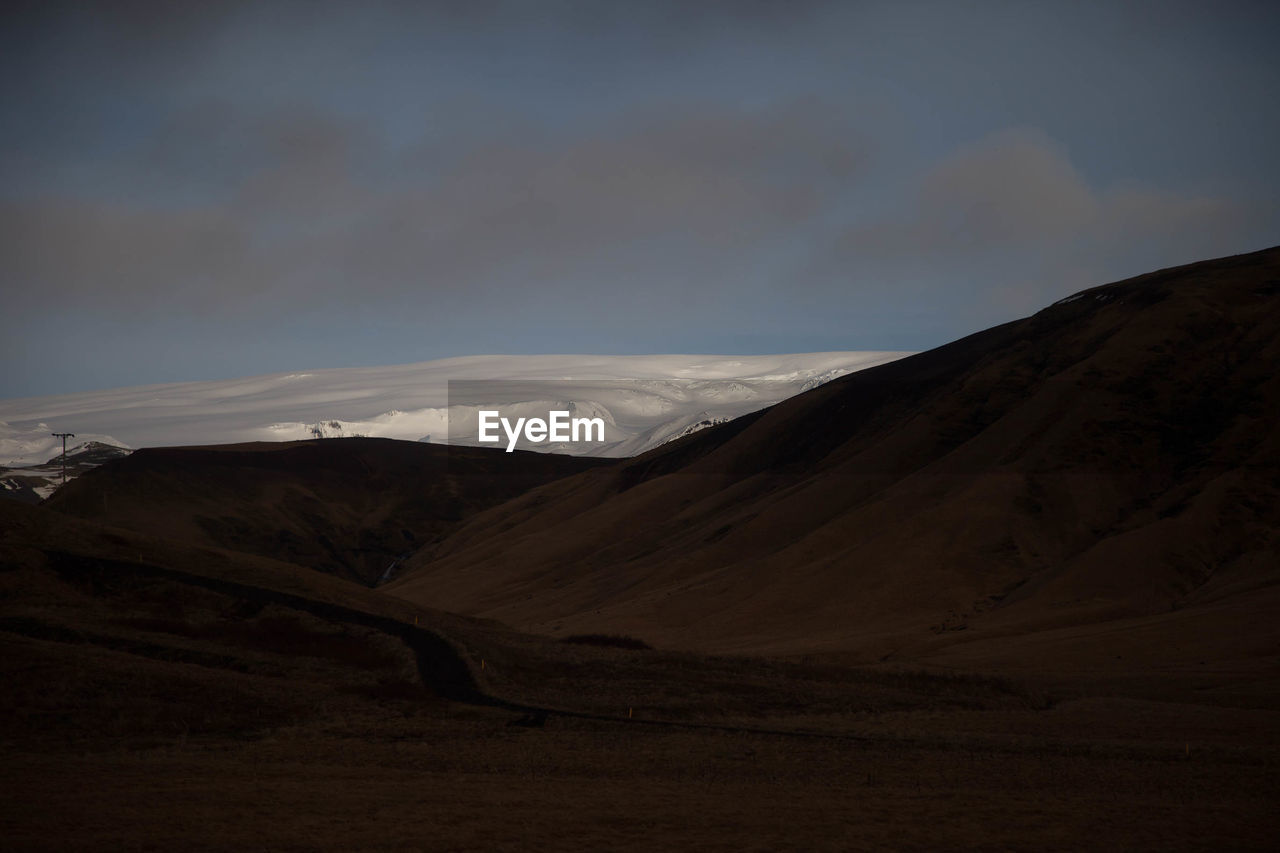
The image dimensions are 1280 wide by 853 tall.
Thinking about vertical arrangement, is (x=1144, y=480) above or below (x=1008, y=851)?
above

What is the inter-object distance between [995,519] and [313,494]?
3610 inches

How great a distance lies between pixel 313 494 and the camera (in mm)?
129875

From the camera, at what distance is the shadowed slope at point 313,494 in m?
114

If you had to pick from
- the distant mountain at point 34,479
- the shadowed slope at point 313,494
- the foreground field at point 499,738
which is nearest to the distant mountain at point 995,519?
the foreground field at point 499,738

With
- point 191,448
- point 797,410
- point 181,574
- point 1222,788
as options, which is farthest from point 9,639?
point 191,448

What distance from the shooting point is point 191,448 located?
138000mm

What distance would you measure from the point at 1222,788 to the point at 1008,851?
6.66 m

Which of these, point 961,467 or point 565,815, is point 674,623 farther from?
point 565,815

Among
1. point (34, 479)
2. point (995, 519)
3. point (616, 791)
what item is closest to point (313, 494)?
point (34, 479)

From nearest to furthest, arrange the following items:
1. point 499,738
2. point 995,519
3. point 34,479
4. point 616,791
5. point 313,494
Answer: point 616,791 < point 499,738 < point 995,519 < point 313,494 < point 34,479

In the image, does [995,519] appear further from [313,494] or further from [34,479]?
[34,479]

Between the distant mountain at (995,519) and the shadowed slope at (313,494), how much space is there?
2817 cm

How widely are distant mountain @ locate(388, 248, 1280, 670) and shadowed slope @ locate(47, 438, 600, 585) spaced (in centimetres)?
2817

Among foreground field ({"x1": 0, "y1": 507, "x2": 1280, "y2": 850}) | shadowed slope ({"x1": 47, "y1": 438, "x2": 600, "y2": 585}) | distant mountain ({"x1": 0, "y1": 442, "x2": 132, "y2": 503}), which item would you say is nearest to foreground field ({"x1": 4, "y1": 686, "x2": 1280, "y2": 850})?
foreground field ({"x1": 0, "y1": 507, "x2": 1280, "y2": 850})
